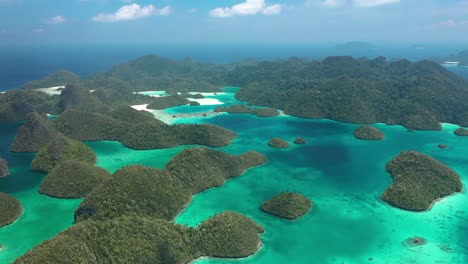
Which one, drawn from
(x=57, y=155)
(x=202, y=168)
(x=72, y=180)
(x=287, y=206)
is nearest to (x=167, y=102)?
(x=57, y=155)

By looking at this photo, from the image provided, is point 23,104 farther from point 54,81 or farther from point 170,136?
point 54,81

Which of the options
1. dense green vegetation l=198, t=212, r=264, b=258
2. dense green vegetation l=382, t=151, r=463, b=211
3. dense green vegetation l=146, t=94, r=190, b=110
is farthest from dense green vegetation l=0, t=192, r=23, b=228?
dense green vegetation l=146, t=94, r=190, b=110

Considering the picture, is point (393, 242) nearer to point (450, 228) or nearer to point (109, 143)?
point (450, 228)

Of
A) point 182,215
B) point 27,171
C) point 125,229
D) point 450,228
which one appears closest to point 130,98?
point 27,171

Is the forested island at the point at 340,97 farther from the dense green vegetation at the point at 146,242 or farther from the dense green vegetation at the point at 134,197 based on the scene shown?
the dense green vegetation at the point at 146,242

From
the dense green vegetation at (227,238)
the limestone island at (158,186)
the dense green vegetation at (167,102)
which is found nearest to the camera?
the dense green vegetation at (227,238)

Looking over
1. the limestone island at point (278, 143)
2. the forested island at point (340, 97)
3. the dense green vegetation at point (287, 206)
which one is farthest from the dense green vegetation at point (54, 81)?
the dense green vegetation at point (287, 206)
